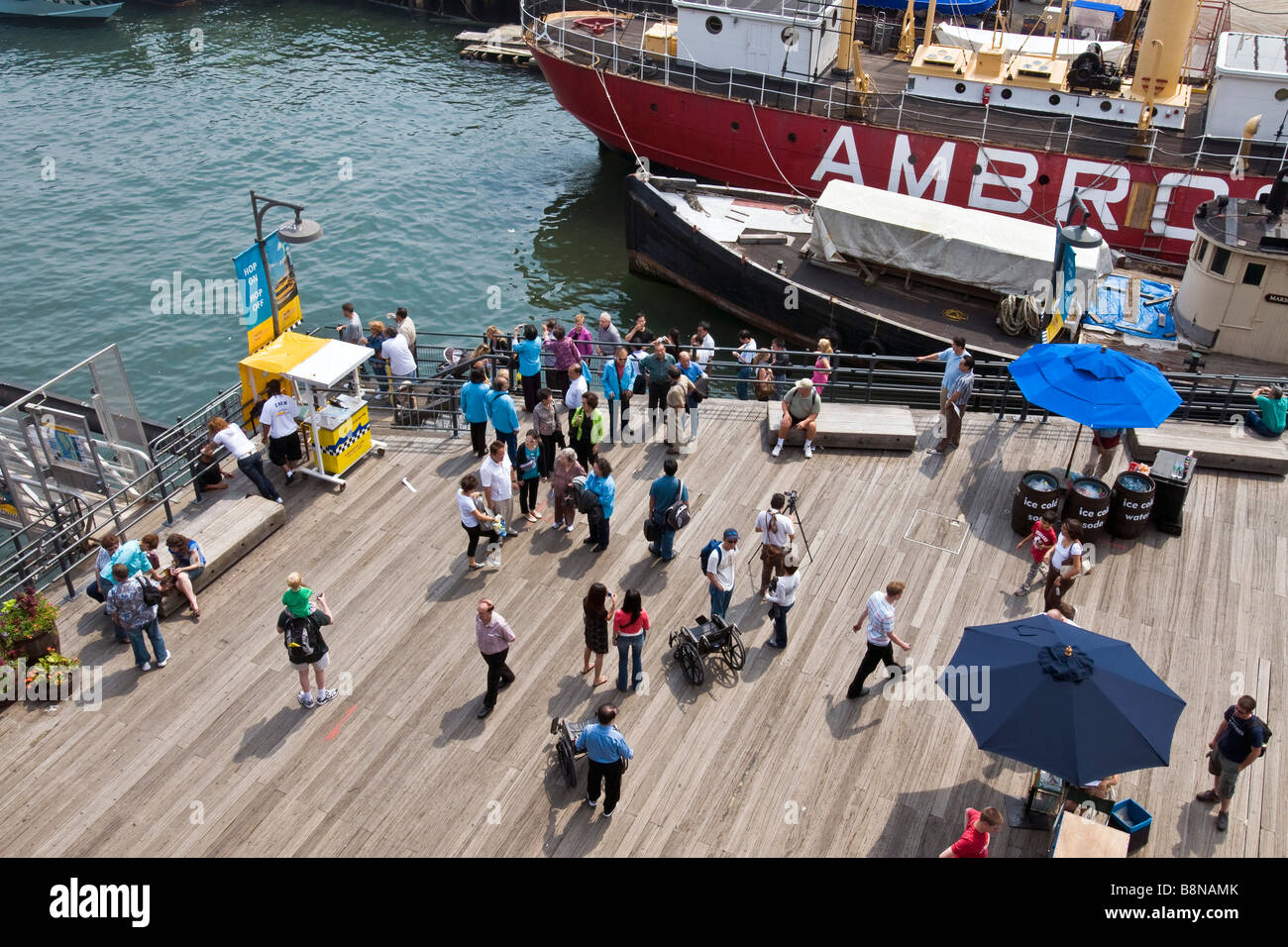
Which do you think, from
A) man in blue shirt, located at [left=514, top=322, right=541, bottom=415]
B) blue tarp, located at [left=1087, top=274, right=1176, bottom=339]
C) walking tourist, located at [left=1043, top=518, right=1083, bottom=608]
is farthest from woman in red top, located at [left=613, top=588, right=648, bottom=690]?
blue tarp, located at [left=1087, top=274, right=1176, bottom=339]

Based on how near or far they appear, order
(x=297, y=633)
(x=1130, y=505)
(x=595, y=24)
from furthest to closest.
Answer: (x=595, y=24) → (x=1130, y=505) → (x=297, y=633)

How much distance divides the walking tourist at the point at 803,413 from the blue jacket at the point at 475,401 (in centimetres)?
461

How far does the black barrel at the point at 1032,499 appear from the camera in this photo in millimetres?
14500

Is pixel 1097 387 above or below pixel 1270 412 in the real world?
above

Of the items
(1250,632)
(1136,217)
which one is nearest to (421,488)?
(1250,632)

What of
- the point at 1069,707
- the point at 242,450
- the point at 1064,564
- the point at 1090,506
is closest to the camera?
the point at 1069,707

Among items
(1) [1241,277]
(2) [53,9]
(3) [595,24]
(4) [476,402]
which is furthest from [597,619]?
(2) [53,9]

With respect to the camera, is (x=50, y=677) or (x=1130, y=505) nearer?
(x=50, y=677)

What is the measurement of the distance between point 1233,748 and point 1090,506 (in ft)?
15.6

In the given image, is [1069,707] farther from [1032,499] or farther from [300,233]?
[300,233]

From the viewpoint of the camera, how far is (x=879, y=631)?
453 inches

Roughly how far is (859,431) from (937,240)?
7.95 m

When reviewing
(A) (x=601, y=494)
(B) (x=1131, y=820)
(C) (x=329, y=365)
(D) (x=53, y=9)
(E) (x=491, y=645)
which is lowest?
(B) (x=1131, y=820)

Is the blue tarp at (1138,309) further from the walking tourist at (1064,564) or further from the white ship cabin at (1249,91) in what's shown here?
the walking tourist at (1064,564)
